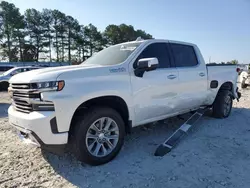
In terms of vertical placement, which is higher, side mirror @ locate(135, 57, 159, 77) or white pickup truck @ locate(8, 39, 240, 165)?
side mirror @ locate(135, 57, 159, 77)

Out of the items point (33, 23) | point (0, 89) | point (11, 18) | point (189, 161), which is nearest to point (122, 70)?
point (189, 161)

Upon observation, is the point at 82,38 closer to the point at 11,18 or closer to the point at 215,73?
the point at 11,18

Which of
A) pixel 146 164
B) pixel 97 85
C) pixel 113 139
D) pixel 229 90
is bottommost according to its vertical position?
pixel 146 164

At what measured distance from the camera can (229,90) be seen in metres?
6.58

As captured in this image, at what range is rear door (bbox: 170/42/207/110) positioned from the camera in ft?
16.5

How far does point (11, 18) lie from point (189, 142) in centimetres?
5357

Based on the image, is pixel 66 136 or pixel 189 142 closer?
pixel 66 136

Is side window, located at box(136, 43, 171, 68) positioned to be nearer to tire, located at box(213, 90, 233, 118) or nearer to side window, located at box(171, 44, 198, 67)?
side window, located at box(171, 44, 198, 67)

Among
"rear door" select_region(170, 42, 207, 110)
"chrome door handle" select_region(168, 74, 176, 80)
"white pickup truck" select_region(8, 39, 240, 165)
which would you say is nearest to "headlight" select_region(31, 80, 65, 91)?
"white pickup truck" select_region(8, 39, 240, 165)

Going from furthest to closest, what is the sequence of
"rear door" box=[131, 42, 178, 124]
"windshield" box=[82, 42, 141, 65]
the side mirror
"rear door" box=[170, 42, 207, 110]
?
"rear door" box=[170, 42, 207, 110], "windshield" box=[82, 42, 141, 65], "rear door" box=[131, 42, 178, 124], the side mirror

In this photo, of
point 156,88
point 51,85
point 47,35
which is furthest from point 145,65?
point 47,35

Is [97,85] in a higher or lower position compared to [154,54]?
lower

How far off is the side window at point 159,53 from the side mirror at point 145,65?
17.4 inches

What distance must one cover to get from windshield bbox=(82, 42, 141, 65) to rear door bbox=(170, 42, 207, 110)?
1.04 m
